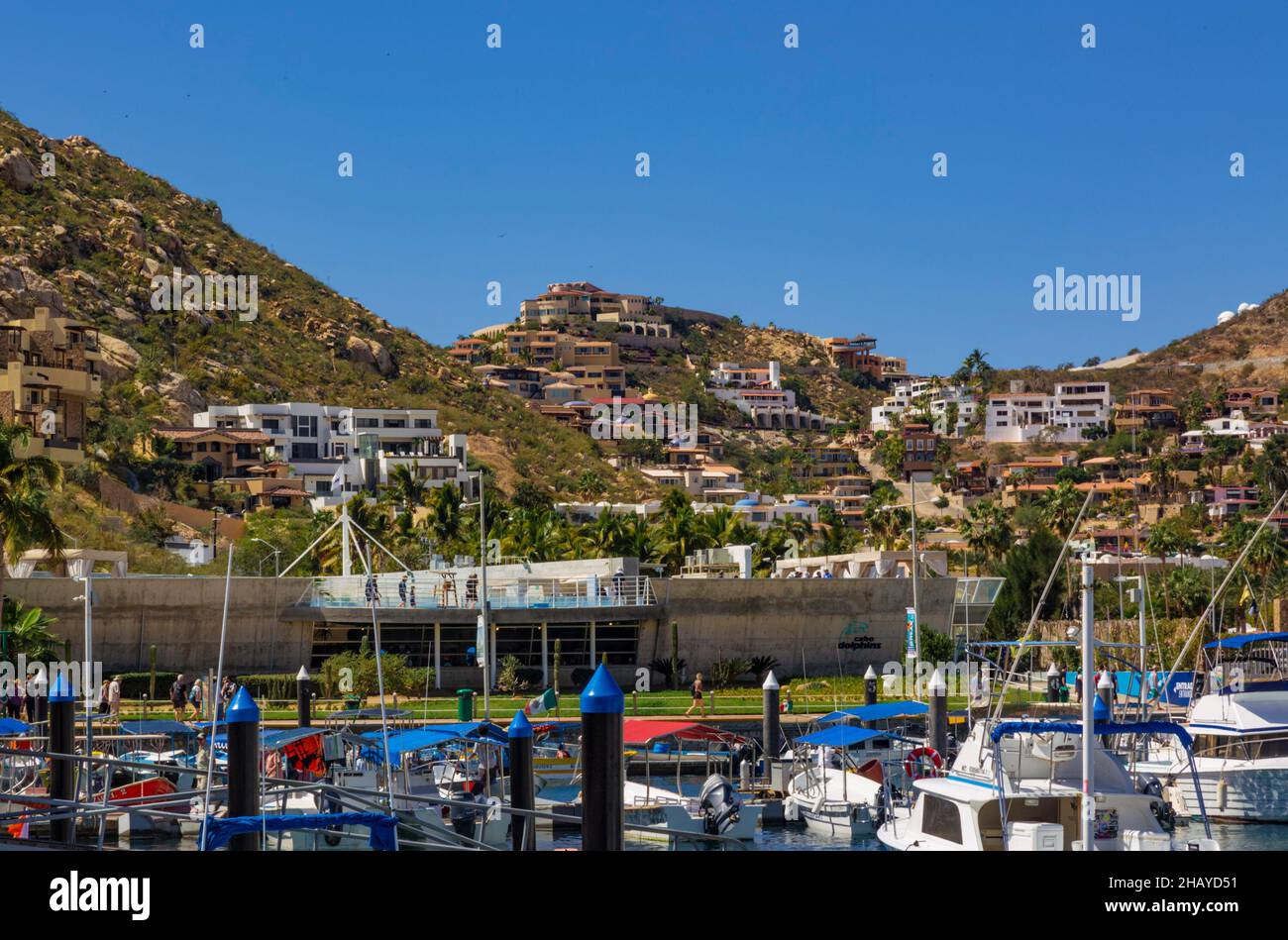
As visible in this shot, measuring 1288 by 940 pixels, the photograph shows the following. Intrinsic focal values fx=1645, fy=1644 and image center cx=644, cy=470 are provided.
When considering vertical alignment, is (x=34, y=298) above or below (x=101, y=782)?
above

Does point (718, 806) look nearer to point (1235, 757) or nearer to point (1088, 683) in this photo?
point (1235, 757)

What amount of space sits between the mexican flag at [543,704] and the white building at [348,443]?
7515 centimetres

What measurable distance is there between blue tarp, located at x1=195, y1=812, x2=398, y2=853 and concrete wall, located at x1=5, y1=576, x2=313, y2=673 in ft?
130

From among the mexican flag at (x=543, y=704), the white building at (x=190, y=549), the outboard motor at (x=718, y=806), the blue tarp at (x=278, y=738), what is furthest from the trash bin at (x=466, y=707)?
the white building at (x=190, y=549)

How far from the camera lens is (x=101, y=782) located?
35812mm

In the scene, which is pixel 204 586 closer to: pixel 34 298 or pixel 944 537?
pixel 34 298

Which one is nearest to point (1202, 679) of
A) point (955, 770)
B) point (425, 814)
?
point (955, 770)

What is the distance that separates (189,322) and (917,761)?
11962 cm

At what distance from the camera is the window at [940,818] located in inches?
1145

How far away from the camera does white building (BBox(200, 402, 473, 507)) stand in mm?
129000

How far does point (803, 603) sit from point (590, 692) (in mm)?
49273

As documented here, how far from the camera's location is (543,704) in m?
49.8

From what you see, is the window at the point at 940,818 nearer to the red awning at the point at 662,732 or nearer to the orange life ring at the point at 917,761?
the orange life ring at the point at 917,761

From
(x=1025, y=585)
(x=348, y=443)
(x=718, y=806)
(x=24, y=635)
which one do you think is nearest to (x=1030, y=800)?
(x=718, y=806)
